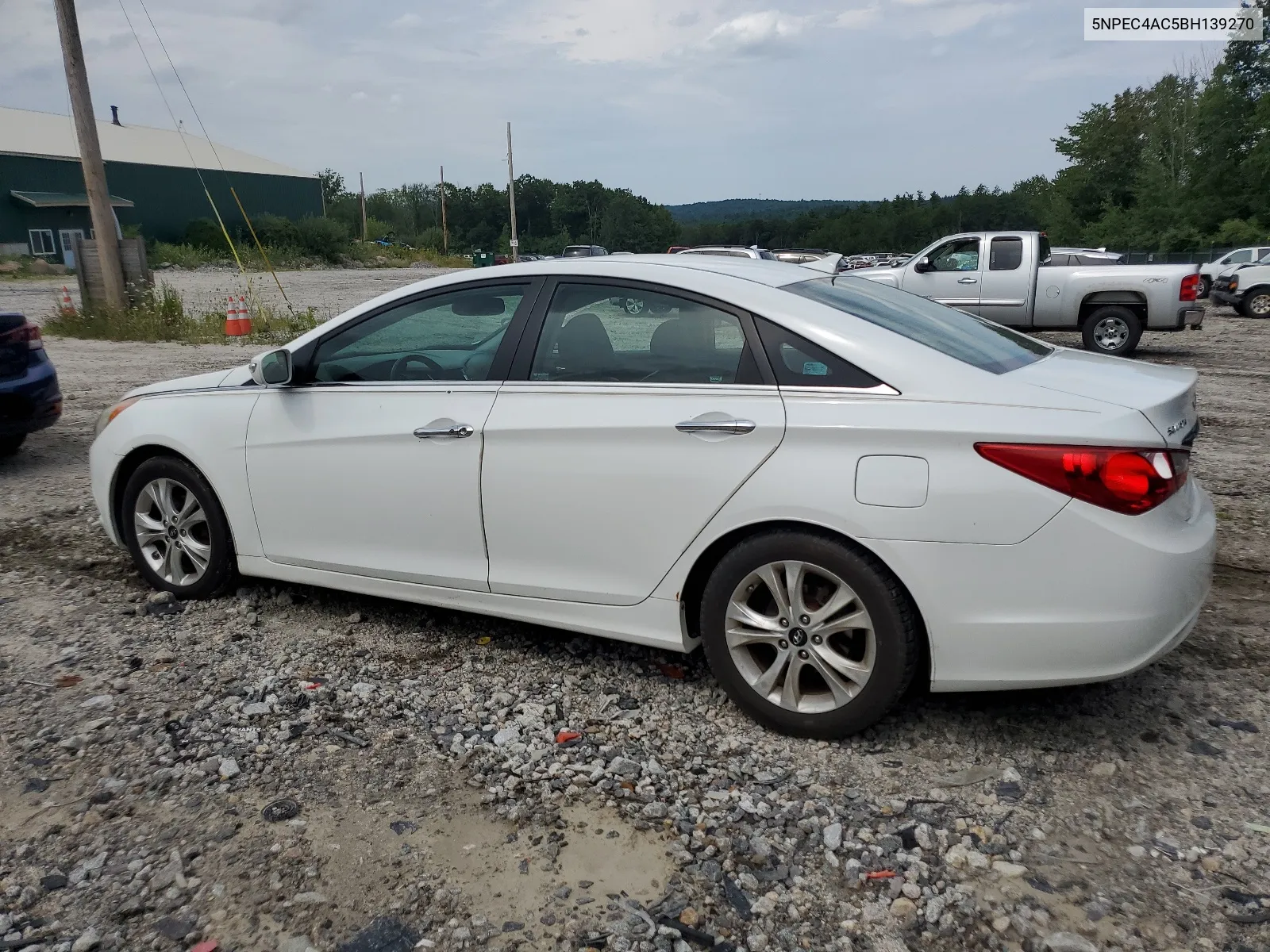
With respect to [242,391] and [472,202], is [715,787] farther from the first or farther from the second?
[472,202]

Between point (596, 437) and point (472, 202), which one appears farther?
point (472, 202)

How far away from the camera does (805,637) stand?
328 cm

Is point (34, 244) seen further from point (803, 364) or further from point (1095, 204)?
point (1095, 204)

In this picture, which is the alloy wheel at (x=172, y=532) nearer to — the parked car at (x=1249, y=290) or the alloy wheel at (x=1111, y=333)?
the alloy wheel at (x=1111, y=333)

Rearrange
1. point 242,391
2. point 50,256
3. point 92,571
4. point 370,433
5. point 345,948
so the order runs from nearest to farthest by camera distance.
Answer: point 345,948
point 370,433
point 242,391
point 92,571
point 50,256

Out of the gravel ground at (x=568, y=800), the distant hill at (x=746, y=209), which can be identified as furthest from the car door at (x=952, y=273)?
the distant hill at (x=746, y=209)

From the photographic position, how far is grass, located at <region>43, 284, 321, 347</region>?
1703cm

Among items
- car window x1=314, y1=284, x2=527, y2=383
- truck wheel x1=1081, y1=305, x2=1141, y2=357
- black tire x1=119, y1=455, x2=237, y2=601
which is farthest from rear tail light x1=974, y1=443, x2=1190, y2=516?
truck wheel x1=1081, y1=305, x2=1141, y2=357

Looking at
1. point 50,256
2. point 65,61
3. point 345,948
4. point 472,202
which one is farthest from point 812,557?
point 472,202

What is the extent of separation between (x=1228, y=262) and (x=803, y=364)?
108 feet

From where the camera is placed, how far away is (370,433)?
407cm

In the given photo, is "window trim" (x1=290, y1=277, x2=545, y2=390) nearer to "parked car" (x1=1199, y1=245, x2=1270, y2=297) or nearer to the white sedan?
the white sedan

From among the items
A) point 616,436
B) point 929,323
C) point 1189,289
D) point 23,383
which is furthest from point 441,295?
point 1189,289

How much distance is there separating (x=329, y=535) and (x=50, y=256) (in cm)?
5302
